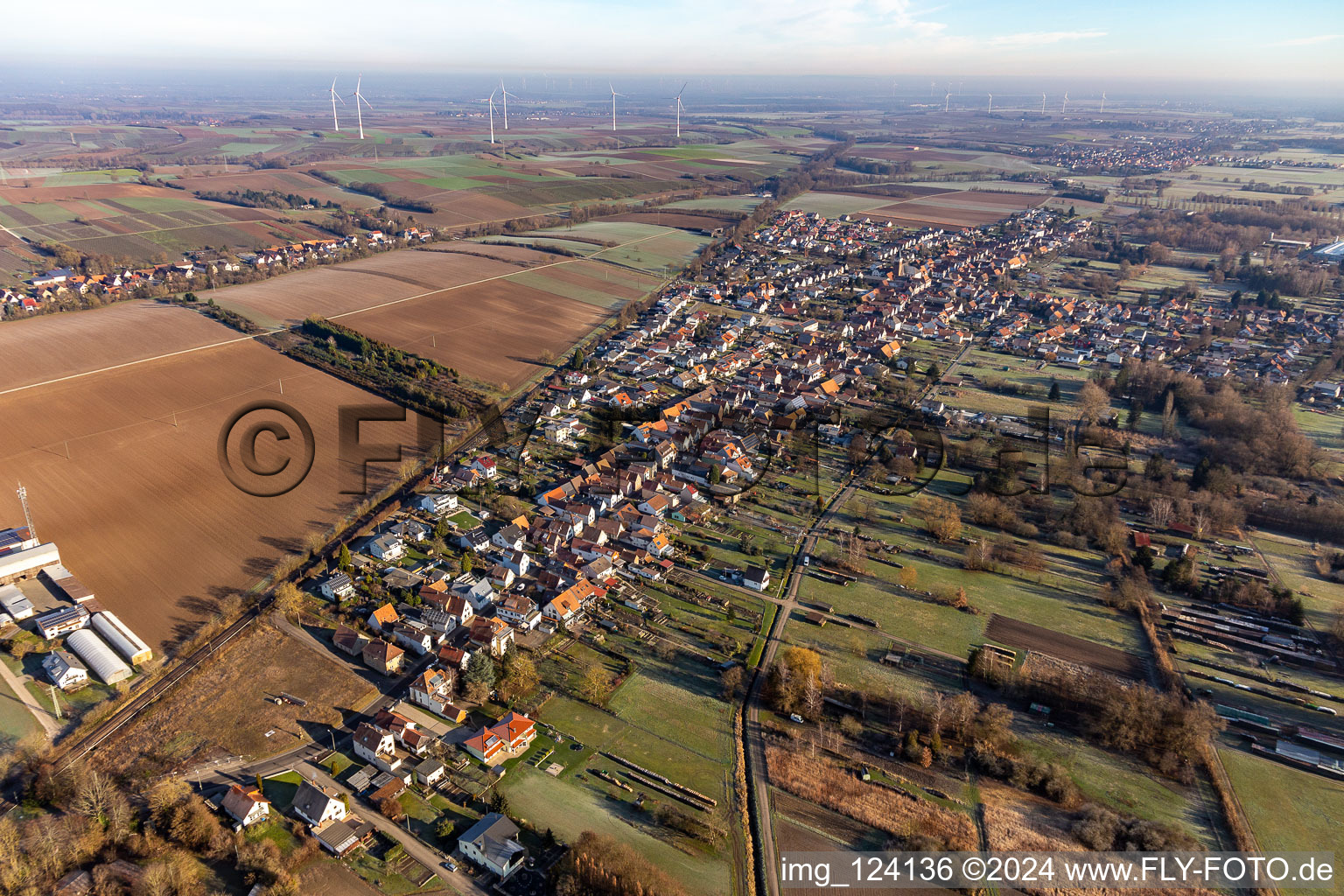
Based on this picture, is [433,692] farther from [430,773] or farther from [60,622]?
[60,622]

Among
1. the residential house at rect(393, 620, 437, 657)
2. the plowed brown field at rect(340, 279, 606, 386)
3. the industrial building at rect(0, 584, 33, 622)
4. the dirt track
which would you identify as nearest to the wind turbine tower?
the industrial building at rect(0, 584, 33, 622)

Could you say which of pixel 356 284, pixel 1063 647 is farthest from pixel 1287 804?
pixel 356 284

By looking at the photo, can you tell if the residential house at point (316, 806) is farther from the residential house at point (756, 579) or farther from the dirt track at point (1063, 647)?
Result: the dirt track at point (1063, 647)

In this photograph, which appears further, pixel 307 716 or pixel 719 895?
pixel 307 716

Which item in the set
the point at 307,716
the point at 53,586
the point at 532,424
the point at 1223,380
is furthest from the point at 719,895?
the point at 1223,380

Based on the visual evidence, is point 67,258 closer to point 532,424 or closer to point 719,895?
point 532,424
